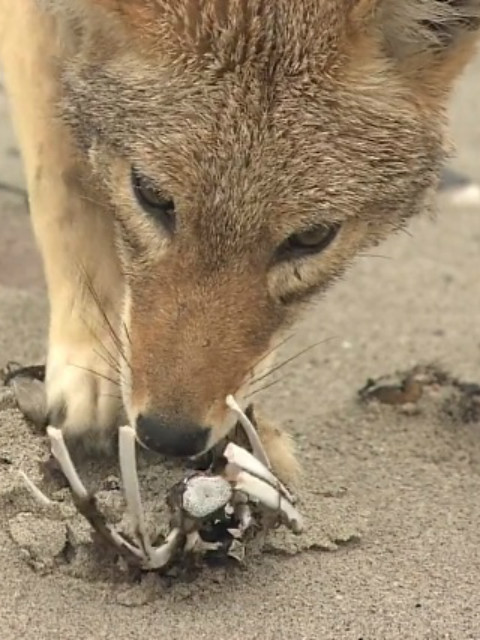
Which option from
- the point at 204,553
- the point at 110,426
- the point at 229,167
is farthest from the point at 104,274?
the point at 204,553

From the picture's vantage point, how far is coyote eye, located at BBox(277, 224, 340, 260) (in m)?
2.49

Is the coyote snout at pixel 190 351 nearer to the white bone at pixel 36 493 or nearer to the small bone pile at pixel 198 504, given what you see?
the small bone pile at pixel 198 504

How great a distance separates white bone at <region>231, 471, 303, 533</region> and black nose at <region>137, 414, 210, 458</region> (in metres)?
0.09

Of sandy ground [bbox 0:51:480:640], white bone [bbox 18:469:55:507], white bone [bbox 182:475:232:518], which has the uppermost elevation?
white bone [bbox 182:475:232:518]

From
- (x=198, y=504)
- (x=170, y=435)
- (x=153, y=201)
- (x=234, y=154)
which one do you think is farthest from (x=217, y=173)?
(x=198, y=504)

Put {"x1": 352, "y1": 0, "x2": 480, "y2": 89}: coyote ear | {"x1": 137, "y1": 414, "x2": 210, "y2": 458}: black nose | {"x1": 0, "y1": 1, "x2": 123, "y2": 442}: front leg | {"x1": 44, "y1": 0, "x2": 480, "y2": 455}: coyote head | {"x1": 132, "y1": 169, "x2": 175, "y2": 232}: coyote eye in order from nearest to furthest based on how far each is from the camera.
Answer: {"x1": 137, "y1": 414, "x2": 210, "y2": 458}: black nose < {"x1": 44, "y1": 0, "x2": 480, "y2": 455}: coyote head < {"x1": 132, "y1": 169, "x2": 175, "y2": 232}: coyote eye < {"x1": 352, "y1": 0, "x2": 480, "y2": 89}: coyote ear < {"x1": 0, "y1": 1, "x2": 123, "y2": 442}: front leg

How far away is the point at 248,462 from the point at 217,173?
1.66 ft

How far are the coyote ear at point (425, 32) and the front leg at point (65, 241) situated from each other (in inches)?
24.8

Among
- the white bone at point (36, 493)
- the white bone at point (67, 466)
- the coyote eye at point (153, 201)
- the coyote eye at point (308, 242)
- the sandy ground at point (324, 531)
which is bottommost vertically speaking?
the sandy ground at point (324, 531)

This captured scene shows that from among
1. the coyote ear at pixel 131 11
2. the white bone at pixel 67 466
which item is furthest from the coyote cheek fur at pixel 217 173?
the white bone at pixel 67 466

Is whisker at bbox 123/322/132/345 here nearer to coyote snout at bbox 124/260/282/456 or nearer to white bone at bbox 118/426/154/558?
coyote snout at bbox 124/260/282/456

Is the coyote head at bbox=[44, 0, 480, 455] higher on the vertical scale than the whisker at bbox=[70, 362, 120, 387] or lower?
higher

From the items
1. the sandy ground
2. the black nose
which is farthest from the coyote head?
the sandy ground

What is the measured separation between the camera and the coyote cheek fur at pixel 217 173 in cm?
233
